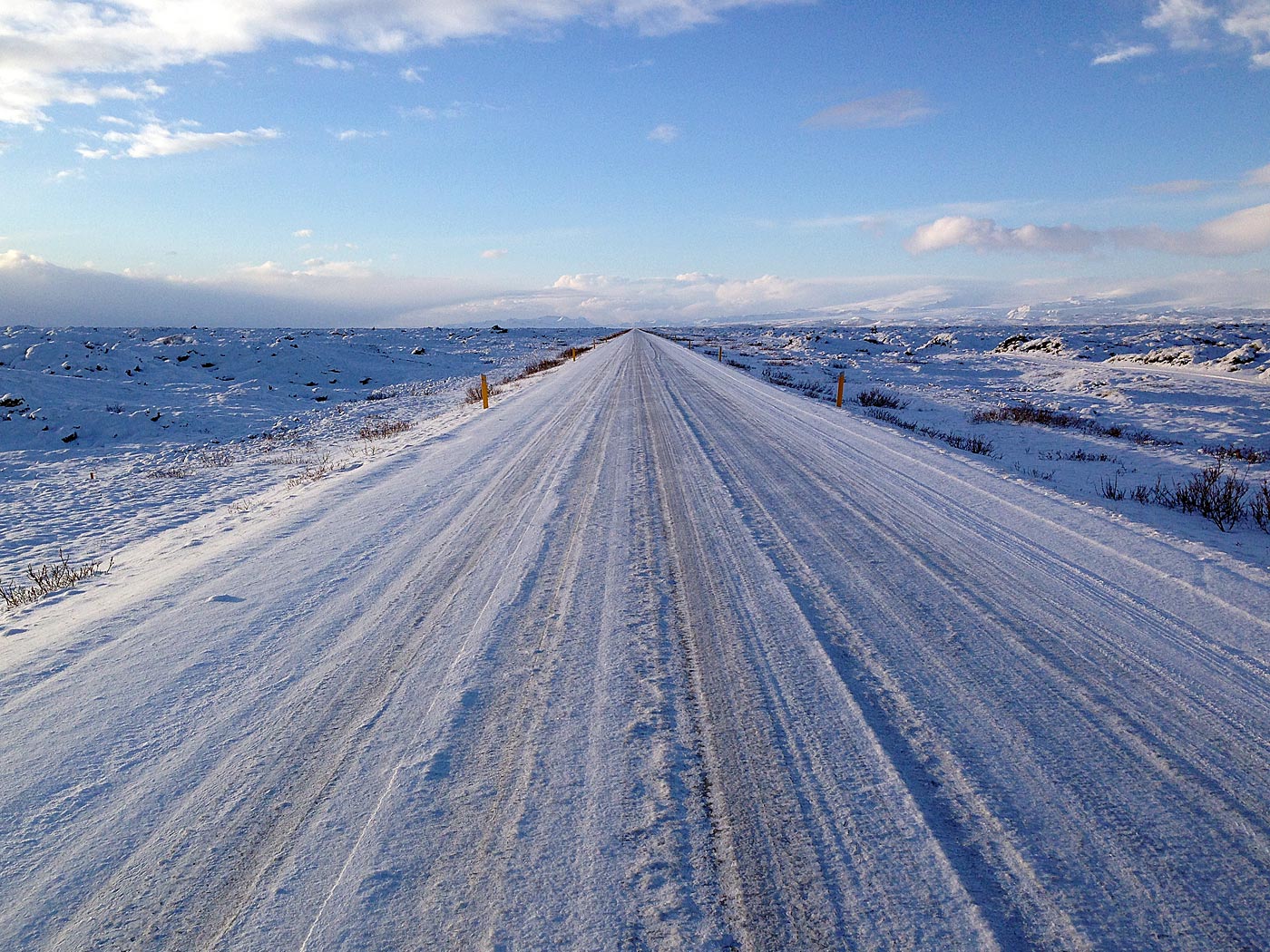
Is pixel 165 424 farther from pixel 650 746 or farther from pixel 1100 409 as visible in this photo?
pixel 1100 409

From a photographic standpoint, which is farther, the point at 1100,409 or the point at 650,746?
the point at 1100,409

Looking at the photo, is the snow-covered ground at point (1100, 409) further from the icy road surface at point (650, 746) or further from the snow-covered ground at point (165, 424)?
the snow-covered ground at point (165, 424)

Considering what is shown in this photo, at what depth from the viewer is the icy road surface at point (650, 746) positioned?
89.3 inches

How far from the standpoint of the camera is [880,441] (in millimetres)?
11305

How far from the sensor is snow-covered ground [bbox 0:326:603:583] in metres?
9.22

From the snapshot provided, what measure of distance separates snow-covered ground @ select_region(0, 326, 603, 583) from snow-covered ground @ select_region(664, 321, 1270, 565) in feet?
39.3

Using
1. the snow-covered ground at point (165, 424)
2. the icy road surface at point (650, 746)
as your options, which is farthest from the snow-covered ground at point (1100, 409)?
the snow-covered ground at point (165, 424)

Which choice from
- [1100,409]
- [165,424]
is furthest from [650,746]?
[1100,409]

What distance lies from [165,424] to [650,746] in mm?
19909

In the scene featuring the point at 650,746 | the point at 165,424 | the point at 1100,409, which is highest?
the point at 165,424

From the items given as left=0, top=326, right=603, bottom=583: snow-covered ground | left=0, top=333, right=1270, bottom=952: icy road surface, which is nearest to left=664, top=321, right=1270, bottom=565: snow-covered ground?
left=0, top=333, right=1270, bottom=952: icy road surface

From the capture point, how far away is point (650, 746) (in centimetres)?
308

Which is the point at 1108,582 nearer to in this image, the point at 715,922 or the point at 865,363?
the point at 715,922

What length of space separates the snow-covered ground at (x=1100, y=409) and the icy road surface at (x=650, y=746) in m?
3.04
